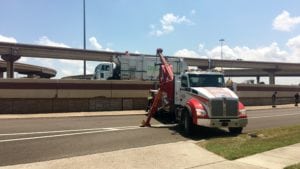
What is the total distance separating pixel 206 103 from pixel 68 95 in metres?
17.8

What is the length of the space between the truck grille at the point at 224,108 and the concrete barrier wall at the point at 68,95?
17444 millimetres

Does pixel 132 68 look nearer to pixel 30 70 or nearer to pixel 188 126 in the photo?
pixel 188 126

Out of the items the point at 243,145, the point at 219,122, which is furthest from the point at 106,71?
the point at 243,145

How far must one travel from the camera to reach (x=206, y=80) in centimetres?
1820

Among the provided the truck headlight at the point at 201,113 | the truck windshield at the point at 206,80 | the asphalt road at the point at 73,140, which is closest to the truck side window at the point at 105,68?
the asphalt road at the point at 73,140

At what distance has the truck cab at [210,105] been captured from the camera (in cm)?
1636

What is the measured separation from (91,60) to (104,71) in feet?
134

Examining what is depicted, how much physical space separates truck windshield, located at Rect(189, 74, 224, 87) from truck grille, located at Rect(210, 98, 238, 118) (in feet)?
5.66

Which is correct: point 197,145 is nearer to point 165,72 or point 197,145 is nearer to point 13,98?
point 165,72

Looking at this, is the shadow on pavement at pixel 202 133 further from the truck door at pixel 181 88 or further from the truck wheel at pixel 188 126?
the truck door at pixel 181 88

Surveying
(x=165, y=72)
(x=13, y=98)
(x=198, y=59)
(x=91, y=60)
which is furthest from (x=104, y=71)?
(x=198, y=59)

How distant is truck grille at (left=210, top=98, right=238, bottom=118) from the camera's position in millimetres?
16344

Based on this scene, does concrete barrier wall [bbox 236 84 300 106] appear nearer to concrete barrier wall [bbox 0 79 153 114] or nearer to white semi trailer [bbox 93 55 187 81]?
white semi trailer [bbox 93 55 187 81]

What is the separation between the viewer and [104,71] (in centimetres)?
4347
